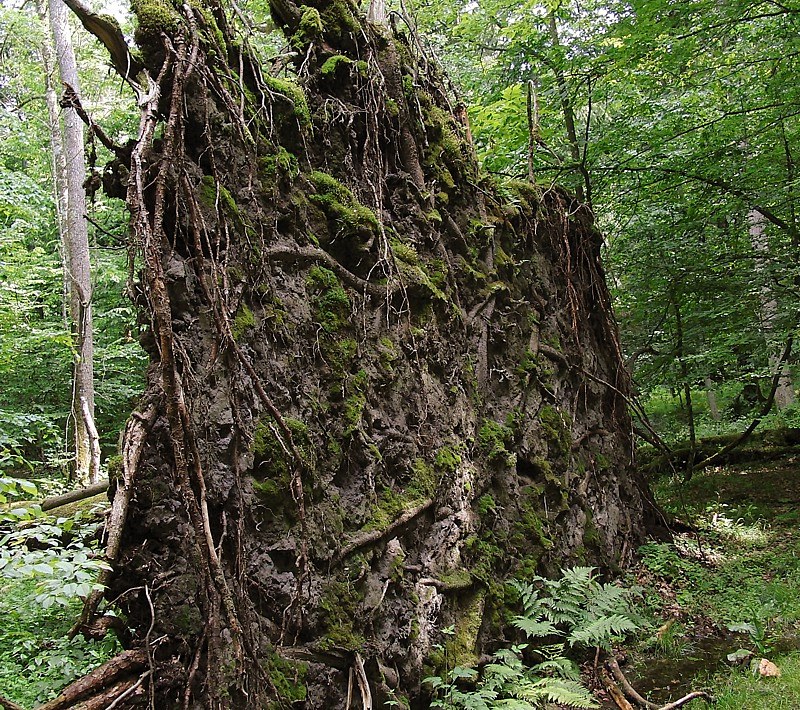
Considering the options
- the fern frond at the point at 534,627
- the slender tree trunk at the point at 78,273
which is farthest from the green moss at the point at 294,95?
the slender tree trunk at the point at 78,273

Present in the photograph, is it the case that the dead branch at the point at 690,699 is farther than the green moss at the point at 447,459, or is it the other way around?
the green moss at the point at 447,459

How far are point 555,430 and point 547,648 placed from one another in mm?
2115

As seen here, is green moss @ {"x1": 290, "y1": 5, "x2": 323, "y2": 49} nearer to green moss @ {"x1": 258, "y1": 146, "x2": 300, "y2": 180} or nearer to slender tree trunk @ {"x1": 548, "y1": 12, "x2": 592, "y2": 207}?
green moss @ {"x1": 258, "y1": 146, "x2": 300, "y2": 180}

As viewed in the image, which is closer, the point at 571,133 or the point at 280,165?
the point at 280,165

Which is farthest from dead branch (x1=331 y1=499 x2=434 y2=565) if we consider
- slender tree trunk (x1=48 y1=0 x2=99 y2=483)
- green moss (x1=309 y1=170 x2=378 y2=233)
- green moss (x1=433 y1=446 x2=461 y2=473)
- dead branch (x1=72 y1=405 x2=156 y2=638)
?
slender tree trunk (x1=48 y1=0 x2=99 y2=483)

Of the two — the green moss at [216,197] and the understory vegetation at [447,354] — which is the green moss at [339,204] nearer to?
the understory vegetation at [447,354]

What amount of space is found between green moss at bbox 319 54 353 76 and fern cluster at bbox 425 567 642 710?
4.12m

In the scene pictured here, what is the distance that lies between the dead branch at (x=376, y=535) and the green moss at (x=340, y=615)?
15cm

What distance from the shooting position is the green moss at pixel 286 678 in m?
2.69

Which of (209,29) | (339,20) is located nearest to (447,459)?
(209,29)

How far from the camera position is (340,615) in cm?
315

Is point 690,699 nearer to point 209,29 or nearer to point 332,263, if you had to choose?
point 332,263

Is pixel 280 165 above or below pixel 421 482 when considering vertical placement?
above

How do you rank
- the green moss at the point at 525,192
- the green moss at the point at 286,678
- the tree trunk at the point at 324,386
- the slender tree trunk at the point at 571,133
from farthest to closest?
the slender tree trunk at the point at 571,133 → the green moss at the point at 525,192 → the green moss at the point at 286,678 → the tree trunk at the point at 324,386
